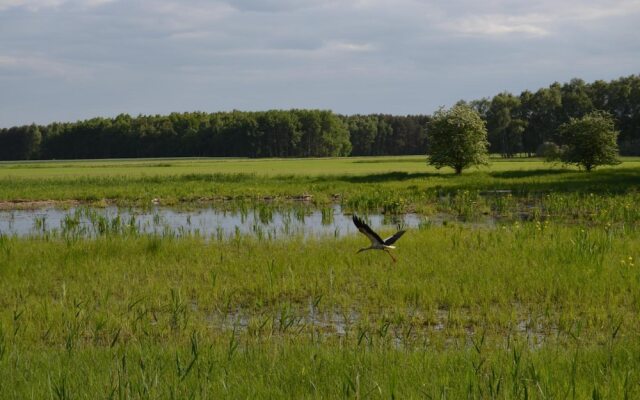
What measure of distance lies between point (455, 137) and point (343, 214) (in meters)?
22.2

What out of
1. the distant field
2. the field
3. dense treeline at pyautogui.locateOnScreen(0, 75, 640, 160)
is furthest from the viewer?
dense treeline at pyautogui.locateOnScreen(0, 75, 640, 160)

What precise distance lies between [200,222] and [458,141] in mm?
26930

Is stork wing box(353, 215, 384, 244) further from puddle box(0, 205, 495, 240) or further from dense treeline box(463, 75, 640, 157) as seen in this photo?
dense treeline box(463, 75, 640, 157)

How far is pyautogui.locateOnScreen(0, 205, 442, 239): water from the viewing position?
18.5 m

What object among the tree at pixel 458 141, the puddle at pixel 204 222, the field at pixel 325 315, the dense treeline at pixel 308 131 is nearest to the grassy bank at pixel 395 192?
the tree at pixel 458 141

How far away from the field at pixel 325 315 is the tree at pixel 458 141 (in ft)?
79.1

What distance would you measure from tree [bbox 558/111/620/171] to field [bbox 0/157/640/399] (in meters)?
25.4

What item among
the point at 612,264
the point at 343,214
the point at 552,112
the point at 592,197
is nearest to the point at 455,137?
the point at 592,197

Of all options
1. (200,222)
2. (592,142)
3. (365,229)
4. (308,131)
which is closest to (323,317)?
(365,229)

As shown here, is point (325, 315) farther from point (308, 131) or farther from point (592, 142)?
point (308, 131)

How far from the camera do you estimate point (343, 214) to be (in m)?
25.2

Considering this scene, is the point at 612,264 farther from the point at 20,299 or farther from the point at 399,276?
the point at 20,299

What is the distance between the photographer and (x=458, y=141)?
44.9 m

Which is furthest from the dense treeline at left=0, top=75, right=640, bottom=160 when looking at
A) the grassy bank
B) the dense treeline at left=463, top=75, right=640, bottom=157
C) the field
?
the field
